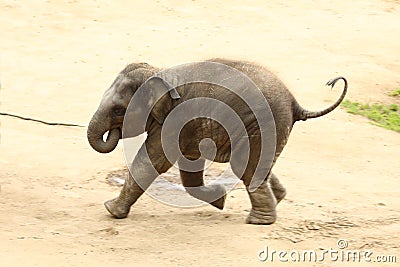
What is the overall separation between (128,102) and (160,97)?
0.26 m

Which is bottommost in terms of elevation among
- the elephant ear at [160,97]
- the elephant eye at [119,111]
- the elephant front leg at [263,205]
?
the elephant front leg at [263,205]

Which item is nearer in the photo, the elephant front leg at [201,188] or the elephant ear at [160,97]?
the elephant ear at [160,97]

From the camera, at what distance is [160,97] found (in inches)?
258

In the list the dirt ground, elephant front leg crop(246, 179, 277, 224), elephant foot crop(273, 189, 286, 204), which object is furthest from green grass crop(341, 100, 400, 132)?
elephant front leg crop(246, 179, 277, 224)

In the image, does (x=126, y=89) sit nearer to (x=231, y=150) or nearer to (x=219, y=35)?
(x=231, y=150)

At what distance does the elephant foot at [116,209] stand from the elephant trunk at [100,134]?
0.40 meters

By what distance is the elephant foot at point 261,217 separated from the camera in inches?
262

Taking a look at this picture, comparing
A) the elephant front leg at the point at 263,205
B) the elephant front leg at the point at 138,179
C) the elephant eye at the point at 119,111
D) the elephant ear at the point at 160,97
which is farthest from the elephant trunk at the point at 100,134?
the elephant front leg at the point at 263,205

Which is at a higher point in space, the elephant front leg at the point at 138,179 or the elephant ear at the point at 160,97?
the elephant ear at the point at 160,97

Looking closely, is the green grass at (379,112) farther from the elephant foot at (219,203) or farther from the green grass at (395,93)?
the elephant foot at (219,203)

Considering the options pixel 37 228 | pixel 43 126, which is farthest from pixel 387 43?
pixel 37 228

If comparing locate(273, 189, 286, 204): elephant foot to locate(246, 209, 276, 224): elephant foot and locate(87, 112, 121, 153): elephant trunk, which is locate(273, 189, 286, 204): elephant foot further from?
locate(87, 112, 121, 153): elephant trunk

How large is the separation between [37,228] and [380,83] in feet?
19.2

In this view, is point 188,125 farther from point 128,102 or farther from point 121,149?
point 121,149
